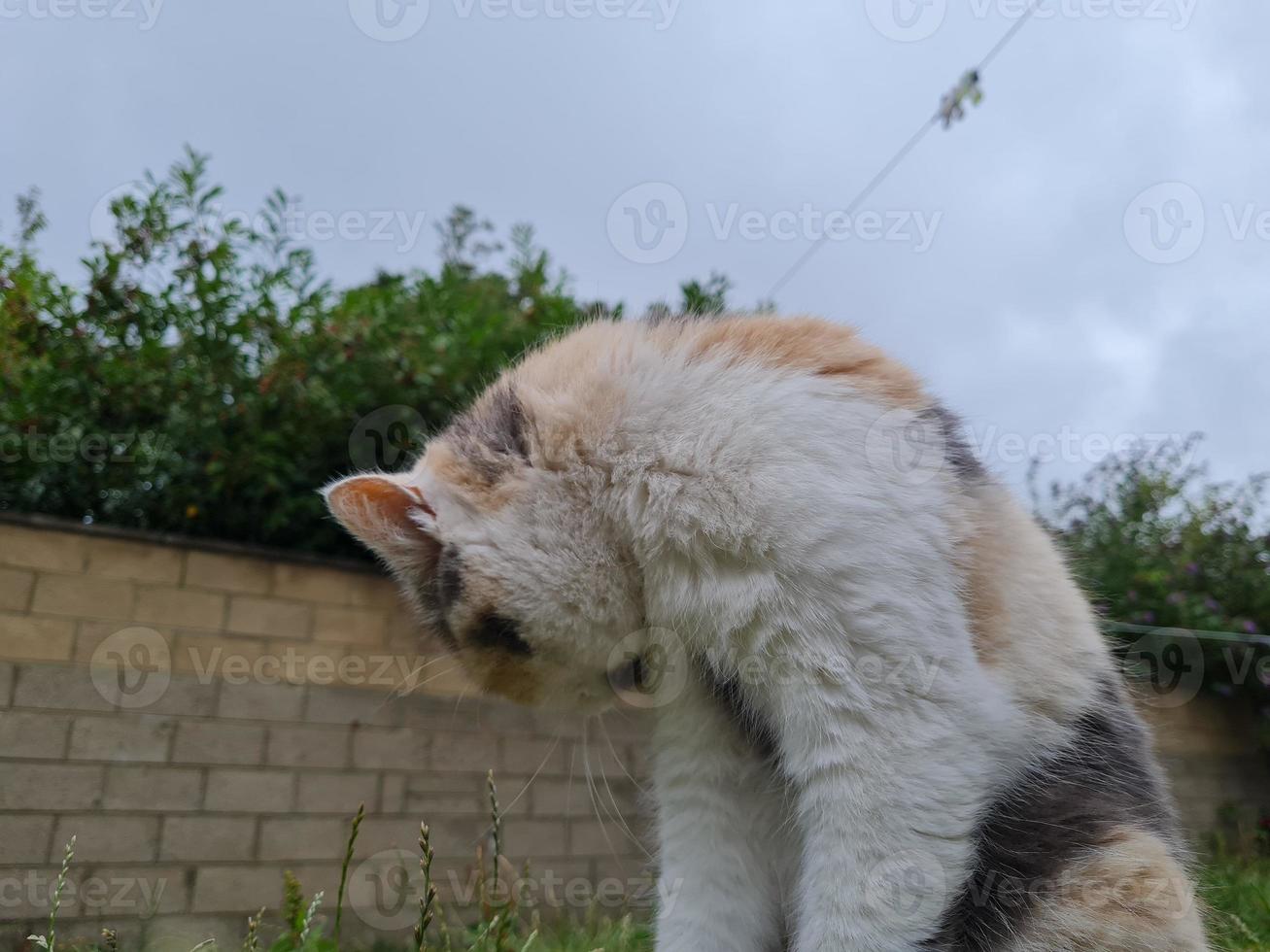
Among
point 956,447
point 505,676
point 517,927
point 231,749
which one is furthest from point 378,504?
point 231,749

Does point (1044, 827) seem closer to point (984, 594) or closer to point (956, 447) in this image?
point (984, 594)

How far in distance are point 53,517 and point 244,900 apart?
1.62 meters

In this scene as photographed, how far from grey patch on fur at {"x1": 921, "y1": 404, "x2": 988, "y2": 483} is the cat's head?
22.9 inches

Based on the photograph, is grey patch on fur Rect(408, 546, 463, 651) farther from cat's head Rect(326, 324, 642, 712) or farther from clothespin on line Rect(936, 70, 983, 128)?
clothespin on line Rect(936, 70, 983, 128)

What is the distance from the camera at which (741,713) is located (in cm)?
161

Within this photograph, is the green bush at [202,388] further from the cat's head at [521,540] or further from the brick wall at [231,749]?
the cat's head at [521,540]

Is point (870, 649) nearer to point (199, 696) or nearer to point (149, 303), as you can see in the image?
point (199, 696)

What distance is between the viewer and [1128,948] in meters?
1.22

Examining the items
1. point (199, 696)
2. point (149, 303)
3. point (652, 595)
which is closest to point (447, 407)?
point (149, 303)

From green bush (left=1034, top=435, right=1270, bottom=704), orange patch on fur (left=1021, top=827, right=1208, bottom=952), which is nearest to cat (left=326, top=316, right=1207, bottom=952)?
orange patch on fur (left=1021, top=827, right=1208, bottom=952)

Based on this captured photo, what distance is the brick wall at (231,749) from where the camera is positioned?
2979 mm

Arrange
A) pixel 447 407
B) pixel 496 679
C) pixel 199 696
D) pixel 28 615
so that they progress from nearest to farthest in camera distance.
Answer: pixel 496 679 < pixel 28 615 < pixel 199 696 < pixel 447 407

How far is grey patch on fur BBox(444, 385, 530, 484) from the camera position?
154 centimetres

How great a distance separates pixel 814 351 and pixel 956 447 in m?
0.31
